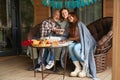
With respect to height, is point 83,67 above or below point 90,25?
below

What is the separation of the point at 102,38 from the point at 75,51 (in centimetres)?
55

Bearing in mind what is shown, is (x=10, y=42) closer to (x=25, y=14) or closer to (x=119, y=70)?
(x=25, y=14)

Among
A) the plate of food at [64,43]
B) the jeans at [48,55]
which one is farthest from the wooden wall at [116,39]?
the jeans at [48,55]

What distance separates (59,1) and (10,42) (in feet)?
5.72

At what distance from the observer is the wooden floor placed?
411cm

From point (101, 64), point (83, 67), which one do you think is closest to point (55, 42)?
point (83, 67)

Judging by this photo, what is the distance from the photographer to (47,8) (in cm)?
553

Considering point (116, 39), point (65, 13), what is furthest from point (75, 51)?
point (116, 39)

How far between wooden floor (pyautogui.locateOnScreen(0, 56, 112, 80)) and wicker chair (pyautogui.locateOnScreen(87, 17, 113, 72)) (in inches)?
7.9

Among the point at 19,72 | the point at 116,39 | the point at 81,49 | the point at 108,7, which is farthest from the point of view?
the point at 108,7

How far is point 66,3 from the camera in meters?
5.28

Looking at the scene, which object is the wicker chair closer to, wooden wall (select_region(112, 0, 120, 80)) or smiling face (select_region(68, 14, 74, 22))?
smiling face (select_region(68, 14, 74, 22))

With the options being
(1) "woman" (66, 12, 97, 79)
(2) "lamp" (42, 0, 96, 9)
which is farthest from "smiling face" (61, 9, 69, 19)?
(2) "lamp" (42, 0, 96, 9)

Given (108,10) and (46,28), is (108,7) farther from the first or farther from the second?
(46,28)
